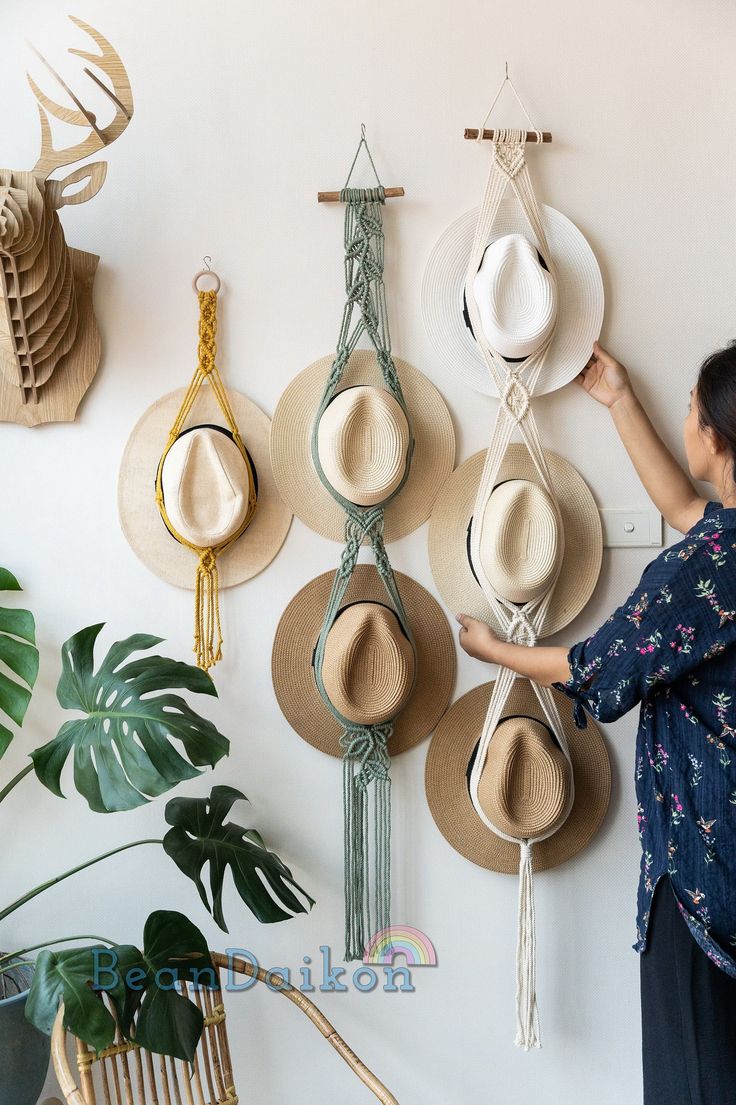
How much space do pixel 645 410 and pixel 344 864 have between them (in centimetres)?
110

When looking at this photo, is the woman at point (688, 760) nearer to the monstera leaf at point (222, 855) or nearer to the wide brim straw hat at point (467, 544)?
the wide brim straw hat at point (467, 544)

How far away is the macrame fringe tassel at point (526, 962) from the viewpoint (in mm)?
1723

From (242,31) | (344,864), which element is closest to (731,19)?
(242,31)

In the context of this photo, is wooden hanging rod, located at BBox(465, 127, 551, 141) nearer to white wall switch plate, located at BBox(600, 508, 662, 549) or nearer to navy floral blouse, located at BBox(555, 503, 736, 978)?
white wall switch plate, located at BBox(600, 508, 662, 549)

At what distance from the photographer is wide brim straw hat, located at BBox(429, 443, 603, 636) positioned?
1.80m

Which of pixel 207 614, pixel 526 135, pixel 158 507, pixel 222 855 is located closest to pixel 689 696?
pixel 222 855

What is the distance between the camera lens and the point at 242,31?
182cm

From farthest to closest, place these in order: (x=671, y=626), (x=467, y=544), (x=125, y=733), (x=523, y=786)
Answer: (x=467, y=544) → (x=523, y=786) → (x=125, y=733) → (x=671, y=626)

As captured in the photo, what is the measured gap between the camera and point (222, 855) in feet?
4.97

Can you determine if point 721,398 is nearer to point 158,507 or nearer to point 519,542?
point 519,542

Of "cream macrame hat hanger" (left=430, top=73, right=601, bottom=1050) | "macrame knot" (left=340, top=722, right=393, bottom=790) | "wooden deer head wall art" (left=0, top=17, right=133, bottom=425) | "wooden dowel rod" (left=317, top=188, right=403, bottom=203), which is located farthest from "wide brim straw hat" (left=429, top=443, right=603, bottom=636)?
"wooden deer head wall art" (left=0, top=17, right=133, bottom=425)

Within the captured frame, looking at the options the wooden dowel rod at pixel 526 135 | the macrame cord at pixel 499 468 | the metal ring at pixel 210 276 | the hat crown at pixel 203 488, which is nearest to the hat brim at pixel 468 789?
the macrame cord at pixel 499 468

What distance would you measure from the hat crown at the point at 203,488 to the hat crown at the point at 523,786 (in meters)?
0.66

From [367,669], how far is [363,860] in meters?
0.40
